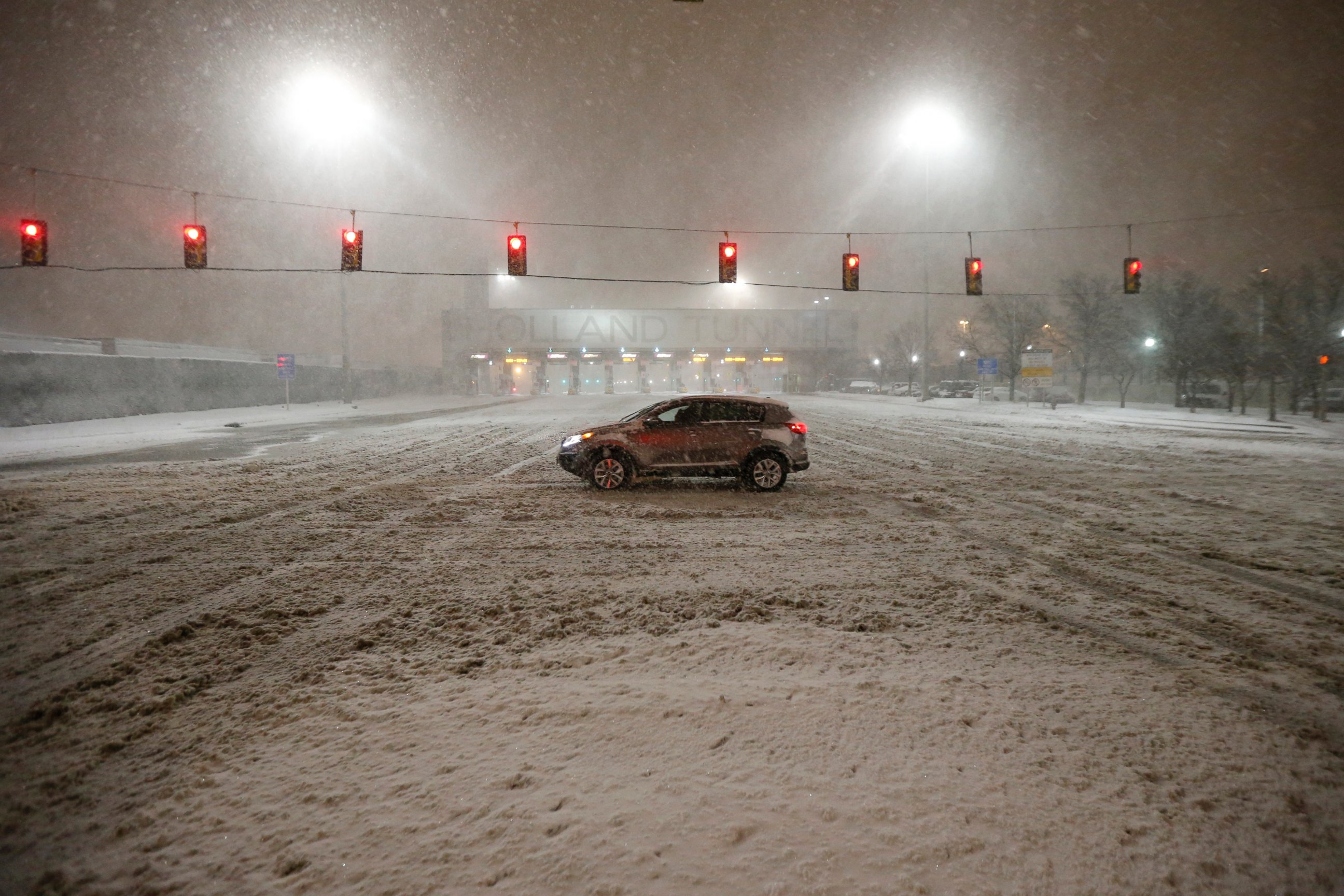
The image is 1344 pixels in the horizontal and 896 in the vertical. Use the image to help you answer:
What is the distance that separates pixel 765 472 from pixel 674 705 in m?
7.96

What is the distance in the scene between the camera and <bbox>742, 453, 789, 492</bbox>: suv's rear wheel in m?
11.6

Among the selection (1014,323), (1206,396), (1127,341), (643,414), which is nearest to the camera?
(643,414)

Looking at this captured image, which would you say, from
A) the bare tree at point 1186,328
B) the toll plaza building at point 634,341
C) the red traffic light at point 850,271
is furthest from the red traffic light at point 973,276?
the toll plaza building at point 634,341

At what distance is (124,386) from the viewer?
A: 1200 inches

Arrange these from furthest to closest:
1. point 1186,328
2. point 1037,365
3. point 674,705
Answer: point 1037,365 → point 1186,328 → point 674,705

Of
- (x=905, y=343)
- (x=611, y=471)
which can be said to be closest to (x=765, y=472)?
(x=611, y=471)

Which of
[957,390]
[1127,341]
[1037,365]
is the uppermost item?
[1127,341]

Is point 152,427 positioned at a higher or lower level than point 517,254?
lower

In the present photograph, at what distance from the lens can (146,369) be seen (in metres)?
31.9

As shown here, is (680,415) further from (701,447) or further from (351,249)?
(351,249)

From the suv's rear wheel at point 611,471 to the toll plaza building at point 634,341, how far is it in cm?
6441

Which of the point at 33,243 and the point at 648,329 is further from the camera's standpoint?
the point at 648,329

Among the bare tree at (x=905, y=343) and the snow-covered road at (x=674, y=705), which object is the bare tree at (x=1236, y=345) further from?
the bare tree at (x=905, y=343)

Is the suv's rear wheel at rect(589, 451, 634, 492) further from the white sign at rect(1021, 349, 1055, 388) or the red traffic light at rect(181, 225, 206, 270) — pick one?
the white sign at rect(1021, 349, 1055, 388)
